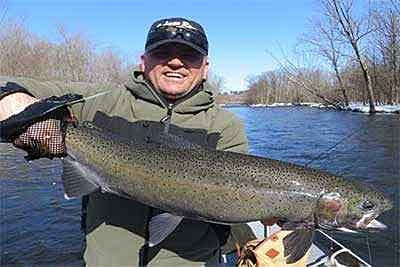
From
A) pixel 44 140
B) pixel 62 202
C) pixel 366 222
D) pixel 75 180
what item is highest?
pixel 44 140

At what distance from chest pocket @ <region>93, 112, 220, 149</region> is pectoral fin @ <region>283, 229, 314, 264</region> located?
0.67 metres

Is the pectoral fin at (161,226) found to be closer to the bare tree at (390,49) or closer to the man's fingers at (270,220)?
the man's fingers at (270,220)

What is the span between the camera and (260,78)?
114 metres

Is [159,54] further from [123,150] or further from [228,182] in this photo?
[228,182]

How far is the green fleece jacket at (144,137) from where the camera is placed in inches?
90.0

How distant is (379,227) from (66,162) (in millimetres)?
1823

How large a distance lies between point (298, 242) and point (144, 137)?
40.5 inches

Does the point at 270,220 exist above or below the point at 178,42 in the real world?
below

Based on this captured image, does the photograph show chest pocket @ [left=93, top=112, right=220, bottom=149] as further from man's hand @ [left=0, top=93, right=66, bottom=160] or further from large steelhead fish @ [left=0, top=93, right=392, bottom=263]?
man's hand @ [left=0, top=93, right=66, bottom=160]

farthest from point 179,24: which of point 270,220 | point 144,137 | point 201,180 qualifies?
point 270,220

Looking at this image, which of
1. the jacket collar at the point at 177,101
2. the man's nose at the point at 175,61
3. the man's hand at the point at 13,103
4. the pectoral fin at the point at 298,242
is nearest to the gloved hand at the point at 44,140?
the man's hand at the point at 13,103

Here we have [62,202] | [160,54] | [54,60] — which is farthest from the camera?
[54,60]

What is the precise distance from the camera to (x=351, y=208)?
2420 mm

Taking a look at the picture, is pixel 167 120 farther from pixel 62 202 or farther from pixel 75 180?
pixel 62 202
